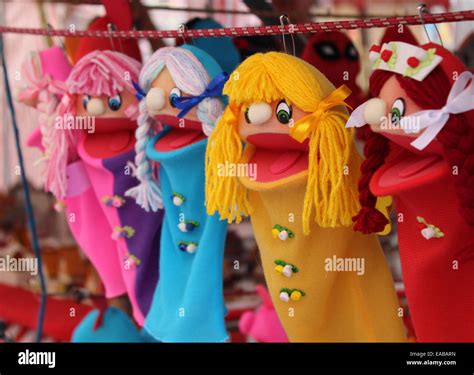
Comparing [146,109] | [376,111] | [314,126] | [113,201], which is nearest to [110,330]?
[113,201]

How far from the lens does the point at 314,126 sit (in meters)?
1.42

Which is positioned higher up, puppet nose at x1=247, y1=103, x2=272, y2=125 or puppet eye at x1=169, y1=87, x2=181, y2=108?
puppet eye at x1=169, y1=87, x2=181, y2=108

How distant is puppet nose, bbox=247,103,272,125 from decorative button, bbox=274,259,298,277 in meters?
0.26

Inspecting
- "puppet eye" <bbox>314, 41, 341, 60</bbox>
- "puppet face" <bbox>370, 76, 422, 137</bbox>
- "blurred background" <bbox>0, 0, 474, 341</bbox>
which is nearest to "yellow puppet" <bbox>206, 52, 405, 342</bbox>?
"puppet face" <bbox>370, 76, 422, 137</bbox>

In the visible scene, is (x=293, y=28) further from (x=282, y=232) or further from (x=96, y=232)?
(x=96, y=232)

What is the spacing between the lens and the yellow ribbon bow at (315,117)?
1.42 meters

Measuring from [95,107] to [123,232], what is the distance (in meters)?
0.27

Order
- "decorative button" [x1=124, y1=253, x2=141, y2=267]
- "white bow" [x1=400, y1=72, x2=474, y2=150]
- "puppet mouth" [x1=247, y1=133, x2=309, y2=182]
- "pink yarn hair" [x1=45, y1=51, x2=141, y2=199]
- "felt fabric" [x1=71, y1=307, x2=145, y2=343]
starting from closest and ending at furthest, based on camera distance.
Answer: "white bow" [x1=400, y1=72, x2=474, y2=150], "puppet mouth" [x1=247, y1=133, x2=309, y2=182], "pink yarn hair" [x1=45, y1=51, x2=141, y2=199], "decorative button" [x1=124, y1=253, x2=141, y2=267], "felt fabric" [x1=71, y1=307, x2=145, y2=343]

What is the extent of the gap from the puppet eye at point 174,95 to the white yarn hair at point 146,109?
0.04 feet

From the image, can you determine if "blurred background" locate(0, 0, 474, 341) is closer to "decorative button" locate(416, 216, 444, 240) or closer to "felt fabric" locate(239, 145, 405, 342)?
"felt fabric" locate(239, 145, 405, 342)

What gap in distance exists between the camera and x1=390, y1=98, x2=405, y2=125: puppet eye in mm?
1316

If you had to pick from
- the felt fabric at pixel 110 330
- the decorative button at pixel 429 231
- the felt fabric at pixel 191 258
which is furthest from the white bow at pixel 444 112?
the felt fabric at pixel 110 330

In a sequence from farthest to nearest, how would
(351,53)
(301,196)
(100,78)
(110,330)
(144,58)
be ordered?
(144,58) < (110,330) < (351,53) < (100,78) < (301,196)
